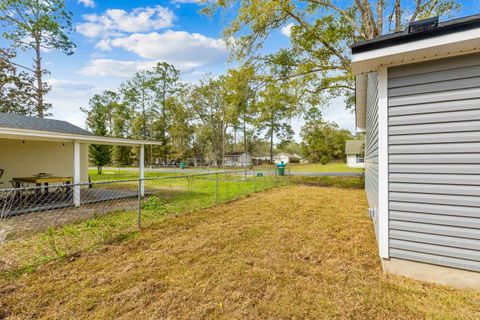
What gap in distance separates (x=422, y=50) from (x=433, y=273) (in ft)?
7.80

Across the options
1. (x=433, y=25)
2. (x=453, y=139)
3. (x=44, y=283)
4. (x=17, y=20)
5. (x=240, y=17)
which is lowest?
(x=44, y=283)

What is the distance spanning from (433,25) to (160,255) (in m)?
4.25

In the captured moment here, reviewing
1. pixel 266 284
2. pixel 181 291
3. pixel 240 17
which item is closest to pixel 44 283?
pixel 181 291

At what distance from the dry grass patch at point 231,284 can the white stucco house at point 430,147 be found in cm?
34

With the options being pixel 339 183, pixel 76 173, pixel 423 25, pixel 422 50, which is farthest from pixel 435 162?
pixel 339 183

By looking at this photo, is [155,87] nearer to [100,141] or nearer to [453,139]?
[100,141]

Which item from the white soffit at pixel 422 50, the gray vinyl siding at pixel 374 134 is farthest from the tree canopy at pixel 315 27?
the white soffit at pixel 422 50

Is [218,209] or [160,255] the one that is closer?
[160,255]

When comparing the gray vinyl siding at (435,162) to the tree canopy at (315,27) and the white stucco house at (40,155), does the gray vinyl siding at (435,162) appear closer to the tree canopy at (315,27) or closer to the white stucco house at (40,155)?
the white stucco house at (40,155)

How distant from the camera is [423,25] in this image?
2.37 metres

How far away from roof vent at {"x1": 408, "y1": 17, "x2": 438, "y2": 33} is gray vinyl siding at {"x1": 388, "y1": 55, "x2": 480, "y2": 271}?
1.31 ft

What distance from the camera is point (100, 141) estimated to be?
7691 mm

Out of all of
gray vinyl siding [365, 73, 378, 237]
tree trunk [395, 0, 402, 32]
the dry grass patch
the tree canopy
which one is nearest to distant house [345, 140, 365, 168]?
the tree canopy

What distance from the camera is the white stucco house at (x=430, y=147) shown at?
2.37 meters
